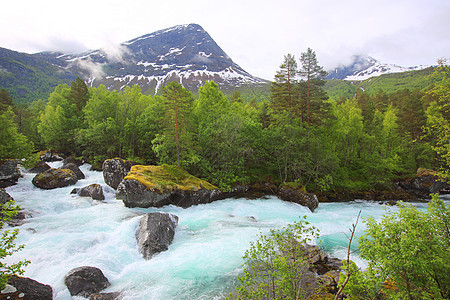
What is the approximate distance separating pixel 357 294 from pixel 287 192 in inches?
691

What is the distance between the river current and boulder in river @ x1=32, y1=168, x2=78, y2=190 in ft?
3.40

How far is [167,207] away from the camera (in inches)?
779

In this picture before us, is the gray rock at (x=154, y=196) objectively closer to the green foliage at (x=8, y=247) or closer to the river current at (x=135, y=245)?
the river current at (x=135, y=245)

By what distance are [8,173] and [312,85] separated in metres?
37.8

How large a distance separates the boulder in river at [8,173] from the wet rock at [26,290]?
22.1 meters

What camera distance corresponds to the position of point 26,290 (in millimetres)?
7184

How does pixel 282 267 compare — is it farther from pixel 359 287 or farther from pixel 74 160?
pixel 74 160

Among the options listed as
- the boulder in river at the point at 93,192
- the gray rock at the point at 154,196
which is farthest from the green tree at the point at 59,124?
the gray rock at the point at 154,196

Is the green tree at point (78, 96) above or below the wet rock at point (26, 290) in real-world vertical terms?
above

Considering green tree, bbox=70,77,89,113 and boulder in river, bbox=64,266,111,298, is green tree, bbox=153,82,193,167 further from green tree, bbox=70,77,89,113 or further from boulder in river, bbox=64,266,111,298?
Result: green tree, bbox=70,77,89,113

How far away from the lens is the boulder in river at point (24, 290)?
6746 mm

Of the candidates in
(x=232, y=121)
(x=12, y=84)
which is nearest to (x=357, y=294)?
(x=232, y=121)

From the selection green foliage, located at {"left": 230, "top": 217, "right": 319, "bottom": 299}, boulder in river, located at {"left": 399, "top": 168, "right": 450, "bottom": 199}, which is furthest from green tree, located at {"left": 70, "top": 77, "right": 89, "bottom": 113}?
boulder in river, located at {"left": 399, "top": 168, "right": 450, "bottom": 199}

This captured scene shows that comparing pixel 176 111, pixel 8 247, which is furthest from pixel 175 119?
pixel 8 247
